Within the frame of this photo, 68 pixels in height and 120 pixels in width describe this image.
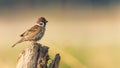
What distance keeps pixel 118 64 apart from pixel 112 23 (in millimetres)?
7074

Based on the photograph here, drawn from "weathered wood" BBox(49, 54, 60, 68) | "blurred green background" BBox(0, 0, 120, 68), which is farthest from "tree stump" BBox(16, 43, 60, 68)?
"blurred green background" BBox(0, 0, 120, 68)

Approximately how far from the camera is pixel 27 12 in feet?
54.7

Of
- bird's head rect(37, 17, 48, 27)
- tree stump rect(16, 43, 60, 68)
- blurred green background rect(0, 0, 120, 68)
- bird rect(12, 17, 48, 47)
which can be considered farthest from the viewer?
blurred green background rect(0, 0, 120, 68)

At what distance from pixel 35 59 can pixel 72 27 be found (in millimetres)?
8348

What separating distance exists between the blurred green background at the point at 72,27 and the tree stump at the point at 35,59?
1.01 metres

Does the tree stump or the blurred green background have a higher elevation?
the blurred green background

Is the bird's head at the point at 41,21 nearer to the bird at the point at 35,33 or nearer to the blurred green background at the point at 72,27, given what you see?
the bird at the point at 35,33

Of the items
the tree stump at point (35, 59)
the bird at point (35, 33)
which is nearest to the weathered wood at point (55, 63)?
the tree stump at point (35, 59)

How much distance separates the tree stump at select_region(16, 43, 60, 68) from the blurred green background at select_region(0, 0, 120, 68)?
3.32 ft

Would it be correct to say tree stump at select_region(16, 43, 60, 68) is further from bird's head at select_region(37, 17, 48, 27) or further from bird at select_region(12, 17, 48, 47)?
bird's head at select_region(37, 17, 48, 27)

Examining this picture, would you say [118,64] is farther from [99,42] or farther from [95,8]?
[95,8]

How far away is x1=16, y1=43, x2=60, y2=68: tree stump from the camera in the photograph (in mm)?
4691

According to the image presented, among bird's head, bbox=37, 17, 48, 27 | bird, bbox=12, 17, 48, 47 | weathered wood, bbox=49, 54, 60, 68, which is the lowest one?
weathered wood, bbox=49, 54, 60, 68

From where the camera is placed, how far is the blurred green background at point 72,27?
684cm
